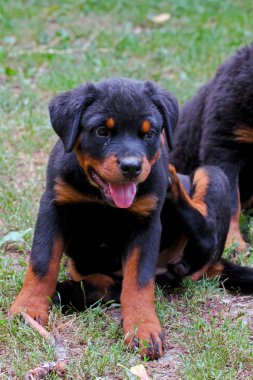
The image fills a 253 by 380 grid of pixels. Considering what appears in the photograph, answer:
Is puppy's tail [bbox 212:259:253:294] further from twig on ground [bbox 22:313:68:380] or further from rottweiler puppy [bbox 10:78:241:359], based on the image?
twig on ground [bbox 22:313:68:380]

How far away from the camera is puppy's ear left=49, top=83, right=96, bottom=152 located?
4.09m

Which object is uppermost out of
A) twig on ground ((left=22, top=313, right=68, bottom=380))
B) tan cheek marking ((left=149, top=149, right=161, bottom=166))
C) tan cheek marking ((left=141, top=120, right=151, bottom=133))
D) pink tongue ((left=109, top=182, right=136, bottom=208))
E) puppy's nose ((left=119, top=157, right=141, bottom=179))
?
A: tan cheek marking ((left=141, top=120, right=151, bottom=133))

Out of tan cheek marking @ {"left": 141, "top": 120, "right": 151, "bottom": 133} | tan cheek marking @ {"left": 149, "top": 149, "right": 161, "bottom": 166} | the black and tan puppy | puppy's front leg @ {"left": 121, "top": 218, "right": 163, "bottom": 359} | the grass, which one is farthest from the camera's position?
the black and tan puppy

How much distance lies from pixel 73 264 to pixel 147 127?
1.07m

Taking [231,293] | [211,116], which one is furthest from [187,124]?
[231,293]

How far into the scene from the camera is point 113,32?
9.92 metres

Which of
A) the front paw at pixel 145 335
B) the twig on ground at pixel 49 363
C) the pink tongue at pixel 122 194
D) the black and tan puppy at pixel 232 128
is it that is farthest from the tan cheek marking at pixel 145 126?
the black and tan puppy at pixel 232 128

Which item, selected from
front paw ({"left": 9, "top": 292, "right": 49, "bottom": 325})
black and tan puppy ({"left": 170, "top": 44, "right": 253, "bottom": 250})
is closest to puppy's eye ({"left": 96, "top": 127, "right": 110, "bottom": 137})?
front paw ({"left": 9, "top": 292, "right": 49, "bottom": 325})

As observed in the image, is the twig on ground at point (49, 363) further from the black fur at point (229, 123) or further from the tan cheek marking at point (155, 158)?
the black fur at point (229, 123)

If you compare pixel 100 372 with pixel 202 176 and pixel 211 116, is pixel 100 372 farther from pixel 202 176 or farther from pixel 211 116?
pixel 211 116

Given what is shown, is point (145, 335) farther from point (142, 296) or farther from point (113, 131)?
point (113, 131)

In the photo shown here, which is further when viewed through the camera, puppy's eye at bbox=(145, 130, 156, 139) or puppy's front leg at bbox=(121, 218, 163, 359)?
puppy's eye at bbox=(145, 130, 156, 139)

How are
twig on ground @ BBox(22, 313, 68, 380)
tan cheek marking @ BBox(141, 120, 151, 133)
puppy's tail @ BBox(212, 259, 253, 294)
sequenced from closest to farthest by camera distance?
twig on ground @ BBox(22, 313, 68, 380) < tan cheek marking @ BBox(141, 120, 151, 133) < puppy's tail @ BBox(212, 259, 253, 294)

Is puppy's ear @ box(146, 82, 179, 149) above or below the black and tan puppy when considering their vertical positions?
above
